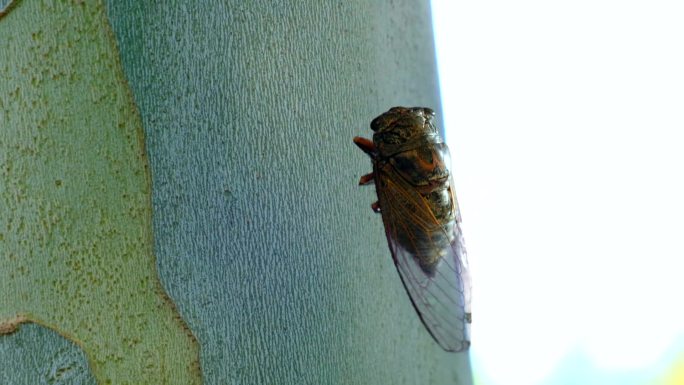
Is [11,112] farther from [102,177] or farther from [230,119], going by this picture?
[230,119]

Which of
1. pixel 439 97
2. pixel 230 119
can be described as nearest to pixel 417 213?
pixel 439 97

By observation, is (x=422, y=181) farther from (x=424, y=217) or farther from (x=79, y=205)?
(x=79, y=205)

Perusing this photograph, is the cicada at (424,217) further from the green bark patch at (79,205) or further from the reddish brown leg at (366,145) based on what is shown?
the green bark patch at (79,205)

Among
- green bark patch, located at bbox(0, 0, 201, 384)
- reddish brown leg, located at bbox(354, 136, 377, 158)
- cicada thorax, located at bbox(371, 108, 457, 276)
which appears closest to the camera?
green bark patch, located at bbox(0, 0, 201, 384)

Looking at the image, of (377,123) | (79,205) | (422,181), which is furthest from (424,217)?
(79,205)

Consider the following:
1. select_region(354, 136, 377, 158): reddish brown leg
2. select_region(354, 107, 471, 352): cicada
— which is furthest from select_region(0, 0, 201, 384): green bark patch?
select_region(354, 107, 471, 352): cicada

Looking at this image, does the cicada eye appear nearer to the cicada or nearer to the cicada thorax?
the cicada

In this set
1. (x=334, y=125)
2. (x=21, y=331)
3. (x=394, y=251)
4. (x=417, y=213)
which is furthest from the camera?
(x=417, y=213)

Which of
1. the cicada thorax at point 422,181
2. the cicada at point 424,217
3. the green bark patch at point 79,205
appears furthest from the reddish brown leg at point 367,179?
the green bark patch at point 79,205
